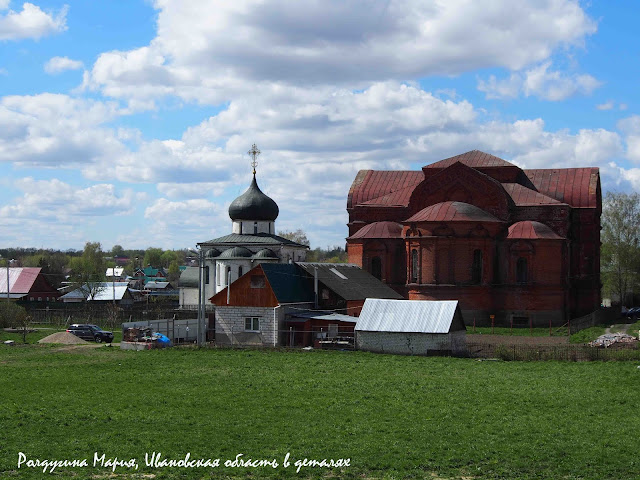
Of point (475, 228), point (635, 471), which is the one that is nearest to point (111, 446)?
point (635, 471)

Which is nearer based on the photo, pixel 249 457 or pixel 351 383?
pixel 249 457

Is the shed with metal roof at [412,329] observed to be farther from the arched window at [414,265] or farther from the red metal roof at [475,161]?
the red metal roof at [475,161]

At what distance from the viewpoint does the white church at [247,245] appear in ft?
202

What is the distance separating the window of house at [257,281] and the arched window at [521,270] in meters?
20.5

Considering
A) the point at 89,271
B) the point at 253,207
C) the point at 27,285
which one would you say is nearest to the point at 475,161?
the point at 253,207

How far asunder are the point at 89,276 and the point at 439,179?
6030 centimetres

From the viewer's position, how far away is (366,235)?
57.6m

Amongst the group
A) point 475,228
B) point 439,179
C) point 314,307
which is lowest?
point 314,307

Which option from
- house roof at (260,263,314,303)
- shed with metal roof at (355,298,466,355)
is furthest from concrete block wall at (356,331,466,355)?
house roof at (260,263,314,303)

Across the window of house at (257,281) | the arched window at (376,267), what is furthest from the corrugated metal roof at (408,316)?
the arched window at (376,267)

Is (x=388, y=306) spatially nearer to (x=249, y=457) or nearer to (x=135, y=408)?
(x=135, y=408)

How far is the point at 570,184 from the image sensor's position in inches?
2327

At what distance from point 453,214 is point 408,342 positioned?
732 inches

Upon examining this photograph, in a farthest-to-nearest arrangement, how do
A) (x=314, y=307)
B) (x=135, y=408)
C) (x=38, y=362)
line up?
(x=314, y=307)
(x=38, y=362)
(x=135, y=408)
